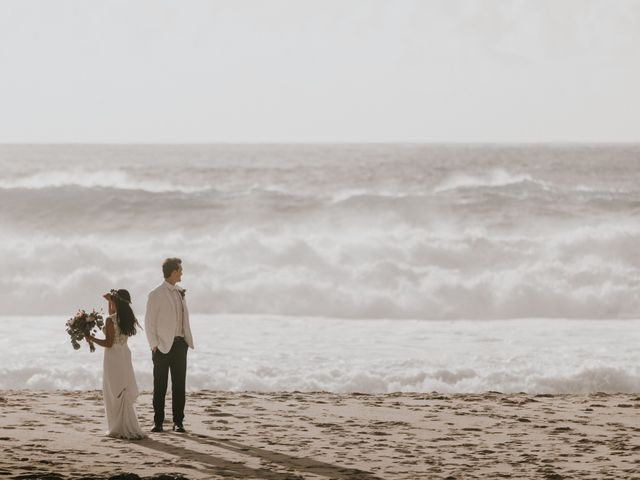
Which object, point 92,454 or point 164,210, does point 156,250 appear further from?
point 92,454

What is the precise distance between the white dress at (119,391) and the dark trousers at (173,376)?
0.21m

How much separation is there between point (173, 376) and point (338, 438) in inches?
56.6

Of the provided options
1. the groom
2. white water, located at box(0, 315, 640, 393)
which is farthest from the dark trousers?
white water, located at box(0, 315, 640, 393)

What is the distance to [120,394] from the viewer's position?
29.5 feet

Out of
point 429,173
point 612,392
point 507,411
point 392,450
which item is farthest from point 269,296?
point 429,173

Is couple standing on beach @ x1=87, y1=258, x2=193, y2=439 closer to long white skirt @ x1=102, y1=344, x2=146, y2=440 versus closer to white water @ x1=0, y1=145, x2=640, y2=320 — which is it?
long white skirt @ x1=102, y1=344, x2=146, y2=440

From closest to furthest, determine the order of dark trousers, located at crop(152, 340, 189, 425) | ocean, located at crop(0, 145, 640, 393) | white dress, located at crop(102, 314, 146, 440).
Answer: white dress, located at crop(102, 314, 146, 440) < dark trousers, located at crop(152, 340, 189, 425) < ocean, located at crop(0, 145, 640, 393)

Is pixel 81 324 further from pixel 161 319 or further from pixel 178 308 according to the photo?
pixel 178 308

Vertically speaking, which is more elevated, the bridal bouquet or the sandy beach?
the bridal bouquet

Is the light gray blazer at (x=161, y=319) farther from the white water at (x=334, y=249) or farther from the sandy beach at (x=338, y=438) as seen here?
the white water at (x=334, y=249)

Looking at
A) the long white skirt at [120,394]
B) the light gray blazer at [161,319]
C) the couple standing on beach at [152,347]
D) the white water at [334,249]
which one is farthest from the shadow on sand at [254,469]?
the white water at [334,249]

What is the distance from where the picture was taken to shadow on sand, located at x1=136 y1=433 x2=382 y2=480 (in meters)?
7.59

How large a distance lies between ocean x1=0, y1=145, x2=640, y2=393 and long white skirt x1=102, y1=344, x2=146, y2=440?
3.62m

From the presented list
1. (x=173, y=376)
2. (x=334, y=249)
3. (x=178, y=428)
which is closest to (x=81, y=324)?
(x=173, y=376)
